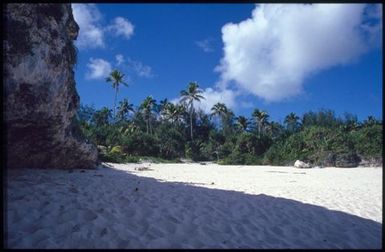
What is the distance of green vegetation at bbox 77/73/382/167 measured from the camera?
94.3 ft

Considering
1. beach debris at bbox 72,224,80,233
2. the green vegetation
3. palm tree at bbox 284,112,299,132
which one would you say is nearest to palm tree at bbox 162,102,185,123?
the green vegetation

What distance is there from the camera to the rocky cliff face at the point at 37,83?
6.02 meters

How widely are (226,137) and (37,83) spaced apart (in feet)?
150

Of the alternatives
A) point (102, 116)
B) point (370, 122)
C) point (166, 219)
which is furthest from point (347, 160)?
point (102, 116)

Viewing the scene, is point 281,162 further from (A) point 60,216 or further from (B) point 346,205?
(A) point 60,216

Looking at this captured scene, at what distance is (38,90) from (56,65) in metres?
0.69

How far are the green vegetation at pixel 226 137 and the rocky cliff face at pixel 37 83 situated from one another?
2278mm

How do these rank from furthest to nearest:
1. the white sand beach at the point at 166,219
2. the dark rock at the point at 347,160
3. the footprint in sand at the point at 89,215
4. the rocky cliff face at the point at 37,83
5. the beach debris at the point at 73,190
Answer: the dark rock at the point at 347,160 → the beach debris at the point at 73,190 → the rocky cliff face at the point at 37,83 → the footprint in sand at the point at 89,215 → the white sand beach at the point at 166,219

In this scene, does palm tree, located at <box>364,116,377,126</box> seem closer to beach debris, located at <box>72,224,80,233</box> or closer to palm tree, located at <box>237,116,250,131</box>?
palm tree, located at <box>237,116,250,131</box>

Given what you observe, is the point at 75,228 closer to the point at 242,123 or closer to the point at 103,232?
the point at 103,232

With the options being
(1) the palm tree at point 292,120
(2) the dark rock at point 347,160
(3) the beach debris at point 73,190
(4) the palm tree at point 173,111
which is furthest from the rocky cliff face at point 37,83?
(1) the palm tree at point 292,120

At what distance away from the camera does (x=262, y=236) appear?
502 centimetres

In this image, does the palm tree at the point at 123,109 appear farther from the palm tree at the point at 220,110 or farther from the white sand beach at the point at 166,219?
the white sand beach at the point at 166,219

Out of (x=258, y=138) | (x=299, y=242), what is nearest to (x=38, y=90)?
(x=299, y=242)
